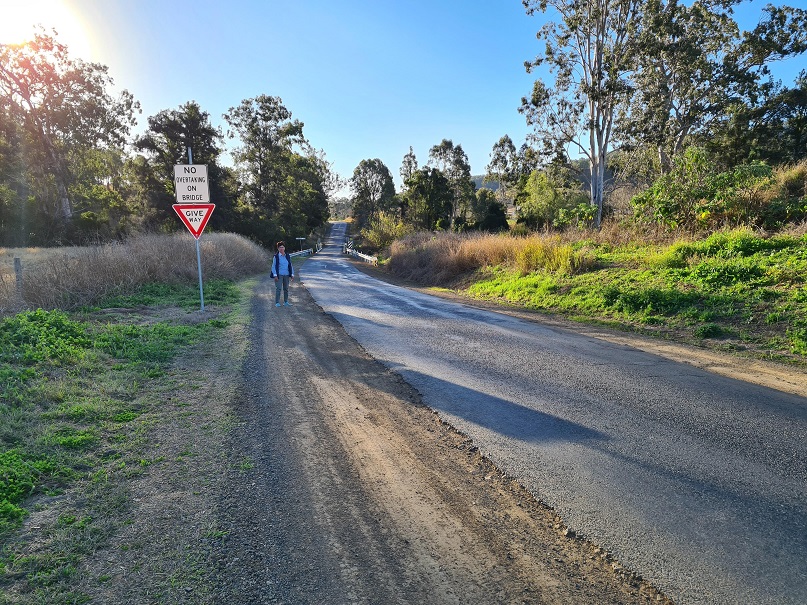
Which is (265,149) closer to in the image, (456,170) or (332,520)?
(456,170)

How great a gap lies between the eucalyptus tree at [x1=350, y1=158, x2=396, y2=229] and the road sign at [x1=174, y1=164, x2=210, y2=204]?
81.6 m

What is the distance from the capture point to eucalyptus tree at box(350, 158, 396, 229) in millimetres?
92562

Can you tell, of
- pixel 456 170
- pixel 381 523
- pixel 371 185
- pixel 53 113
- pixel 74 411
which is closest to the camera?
pixel 381 523

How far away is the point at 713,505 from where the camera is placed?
10.0 feet

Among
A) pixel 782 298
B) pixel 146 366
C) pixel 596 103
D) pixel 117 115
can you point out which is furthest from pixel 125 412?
pixel 117 115

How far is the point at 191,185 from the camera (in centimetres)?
1066

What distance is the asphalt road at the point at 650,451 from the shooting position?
2564mm

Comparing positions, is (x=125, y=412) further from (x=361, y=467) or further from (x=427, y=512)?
(x=427, y=512)

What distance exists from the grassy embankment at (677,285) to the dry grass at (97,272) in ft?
35.7

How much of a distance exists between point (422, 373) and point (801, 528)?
166 inches

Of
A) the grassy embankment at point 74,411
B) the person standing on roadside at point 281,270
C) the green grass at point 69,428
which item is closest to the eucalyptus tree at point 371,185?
the person standing on roadside at point 281,270

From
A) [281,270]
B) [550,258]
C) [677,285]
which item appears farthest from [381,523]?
[550,258]

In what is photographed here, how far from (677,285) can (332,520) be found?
9.87 m

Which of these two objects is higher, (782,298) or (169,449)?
(782,298)
